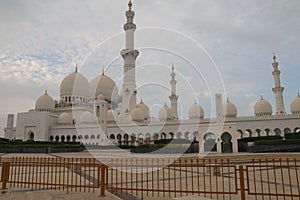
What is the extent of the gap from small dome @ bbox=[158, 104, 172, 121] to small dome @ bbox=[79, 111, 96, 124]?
9.44 metres

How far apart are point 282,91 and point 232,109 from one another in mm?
6492

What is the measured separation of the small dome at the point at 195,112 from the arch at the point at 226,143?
13.1m

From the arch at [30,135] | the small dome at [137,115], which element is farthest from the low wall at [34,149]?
the arch at [30,135]

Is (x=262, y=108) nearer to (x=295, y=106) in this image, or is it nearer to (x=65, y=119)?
(x=295, y=106)

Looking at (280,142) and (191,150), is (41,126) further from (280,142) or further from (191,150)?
(280,142)

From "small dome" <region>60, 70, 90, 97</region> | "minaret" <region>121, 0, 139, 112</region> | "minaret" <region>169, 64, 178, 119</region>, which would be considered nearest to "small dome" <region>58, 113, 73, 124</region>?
"small dome" <region>60, 70, 90, 97</region>

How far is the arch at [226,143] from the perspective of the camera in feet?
61.2

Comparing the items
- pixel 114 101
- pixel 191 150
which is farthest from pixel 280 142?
pixel 114 101

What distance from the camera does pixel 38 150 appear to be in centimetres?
2103

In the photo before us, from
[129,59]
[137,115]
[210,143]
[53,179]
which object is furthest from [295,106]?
[53,179]

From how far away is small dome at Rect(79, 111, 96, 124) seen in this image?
34.5 meters

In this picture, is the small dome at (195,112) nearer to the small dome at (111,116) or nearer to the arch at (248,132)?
the arch at (248,132)

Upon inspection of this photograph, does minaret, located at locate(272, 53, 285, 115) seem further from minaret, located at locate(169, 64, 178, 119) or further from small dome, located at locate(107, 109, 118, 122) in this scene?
small dome, located at locate(107, 109, 118, 122)

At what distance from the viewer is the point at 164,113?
33719 mm
